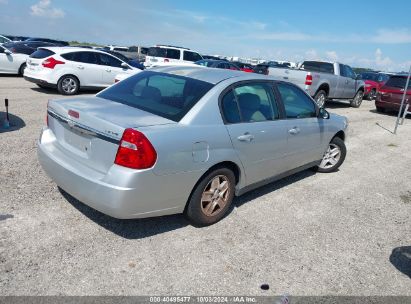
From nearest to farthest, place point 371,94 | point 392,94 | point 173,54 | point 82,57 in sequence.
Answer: point 82,57, point 392,94, point 173,54, point 371,94

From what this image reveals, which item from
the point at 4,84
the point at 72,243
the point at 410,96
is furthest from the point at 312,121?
the point at 4,84

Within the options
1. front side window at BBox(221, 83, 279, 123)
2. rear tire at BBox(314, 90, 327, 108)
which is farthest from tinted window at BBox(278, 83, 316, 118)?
rear tire at BBox(314, 90, 327, 108)

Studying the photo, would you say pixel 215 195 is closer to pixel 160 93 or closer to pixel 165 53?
pixel 160 93

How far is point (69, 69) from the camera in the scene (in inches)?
447

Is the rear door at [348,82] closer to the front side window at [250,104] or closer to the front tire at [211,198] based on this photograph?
the front side window at [250,104]

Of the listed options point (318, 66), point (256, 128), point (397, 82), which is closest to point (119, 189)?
point (256, 128)

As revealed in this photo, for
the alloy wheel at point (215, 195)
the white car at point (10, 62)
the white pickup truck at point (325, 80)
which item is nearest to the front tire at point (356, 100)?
the white pickup truck at point (325, 80)

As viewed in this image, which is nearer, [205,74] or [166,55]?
[205,74]

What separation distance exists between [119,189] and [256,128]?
176cm

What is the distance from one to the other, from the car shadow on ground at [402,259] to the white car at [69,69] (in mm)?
10355

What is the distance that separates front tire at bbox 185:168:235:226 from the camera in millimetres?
3579

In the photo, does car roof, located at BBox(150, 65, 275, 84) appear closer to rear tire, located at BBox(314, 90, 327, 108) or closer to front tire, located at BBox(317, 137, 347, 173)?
front tire, located at BBox(317, 137, 347, 173)

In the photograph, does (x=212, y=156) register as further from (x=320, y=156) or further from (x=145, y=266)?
(x=320, y=156)

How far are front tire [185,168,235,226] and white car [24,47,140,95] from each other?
9023 millimetres
